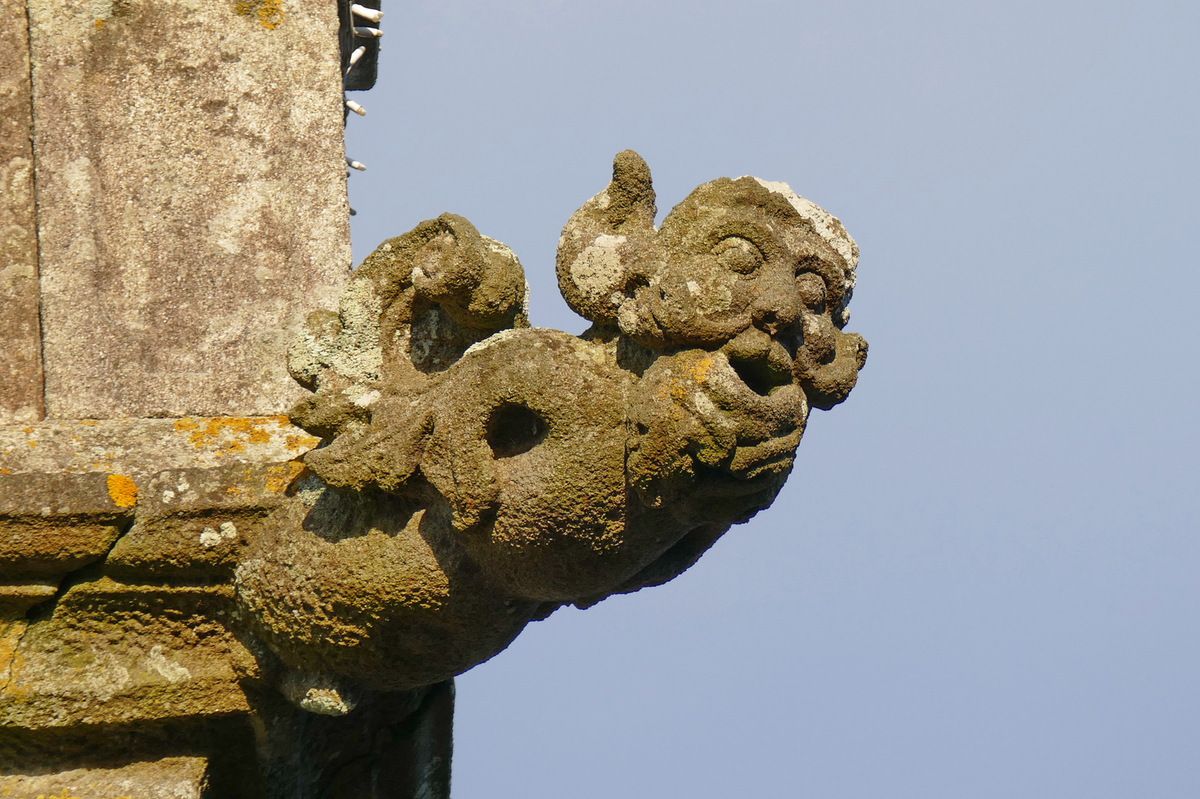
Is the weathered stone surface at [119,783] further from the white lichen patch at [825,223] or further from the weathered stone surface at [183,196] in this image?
the white lichen patch at [825,223]

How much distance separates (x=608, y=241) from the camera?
505 centimetres

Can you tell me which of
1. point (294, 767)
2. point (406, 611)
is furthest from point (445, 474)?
point (294, 767)

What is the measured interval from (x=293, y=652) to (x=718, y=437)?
1.16 m

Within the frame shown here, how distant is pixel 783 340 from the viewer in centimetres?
498

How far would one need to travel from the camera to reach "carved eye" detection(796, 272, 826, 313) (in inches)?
199

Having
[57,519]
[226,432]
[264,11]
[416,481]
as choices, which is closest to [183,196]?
[264,11]

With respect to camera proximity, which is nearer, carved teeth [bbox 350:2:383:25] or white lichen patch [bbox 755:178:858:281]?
white lichen patch [bbox 755:178:858:281]

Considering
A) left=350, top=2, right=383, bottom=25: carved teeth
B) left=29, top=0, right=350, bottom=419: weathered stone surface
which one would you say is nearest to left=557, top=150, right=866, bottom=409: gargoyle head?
left=29, top=0, right=350, bottom=419: weathered stone surface

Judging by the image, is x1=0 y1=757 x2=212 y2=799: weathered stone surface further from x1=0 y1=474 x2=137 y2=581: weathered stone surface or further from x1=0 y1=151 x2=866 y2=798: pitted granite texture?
x1=0 y1=474 x2=137 y2=581: weathered stone surface

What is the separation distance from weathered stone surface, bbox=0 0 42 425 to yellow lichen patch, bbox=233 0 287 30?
1.75 ft

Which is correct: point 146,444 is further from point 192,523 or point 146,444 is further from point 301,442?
point 301,442

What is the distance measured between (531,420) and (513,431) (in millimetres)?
46

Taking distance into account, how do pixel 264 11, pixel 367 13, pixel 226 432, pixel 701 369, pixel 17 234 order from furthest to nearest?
pixel 367 13 → pixel 264 11 → pixel 17 234 → pixel 226 432 → pixel 701 369

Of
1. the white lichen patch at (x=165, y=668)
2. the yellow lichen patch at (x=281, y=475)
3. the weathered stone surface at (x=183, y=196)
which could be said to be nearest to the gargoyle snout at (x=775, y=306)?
the yellow lichen patch at (x=281, y=475)
